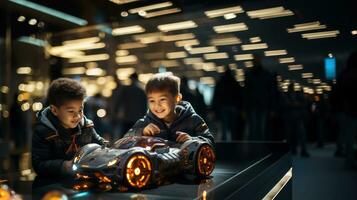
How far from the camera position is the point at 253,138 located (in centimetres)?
116

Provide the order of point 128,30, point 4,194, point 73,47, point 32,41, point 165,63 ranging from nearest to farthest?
1. point 4,194
2. point 165,63
3. point 128,30
4. point 73,47
5. point 32,41

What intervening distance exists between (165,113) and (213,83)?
137mm

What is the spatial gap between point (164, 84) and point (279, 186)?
0.36 metres

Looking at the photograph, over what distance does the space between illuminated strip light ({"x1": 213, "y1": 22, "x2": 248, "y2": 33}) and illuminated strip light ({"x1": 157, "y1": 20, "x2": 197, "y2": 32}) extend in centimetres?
7

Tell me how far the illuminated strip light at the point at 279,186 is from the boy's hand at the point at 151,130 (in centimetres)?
30

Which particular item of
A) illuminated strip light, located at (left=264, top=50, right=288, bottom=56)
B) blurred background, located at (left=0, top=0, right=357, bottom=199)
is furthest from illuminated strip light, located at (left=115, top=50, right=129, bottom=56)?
illuminated strip light, located at (left=264, top=50, right=288, bottom=56)

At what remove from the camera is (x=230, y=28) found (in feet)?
3.12

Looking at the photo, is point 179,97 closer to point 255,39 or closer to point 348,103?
point 255,39

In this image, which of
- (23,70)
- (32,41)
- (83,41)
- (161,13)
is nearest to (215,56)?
(161,13)

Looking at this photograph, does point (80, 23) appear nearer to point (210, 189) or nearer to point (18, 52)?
point (18, 52)

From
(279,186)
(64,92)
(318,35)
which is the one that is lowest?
(279,186)

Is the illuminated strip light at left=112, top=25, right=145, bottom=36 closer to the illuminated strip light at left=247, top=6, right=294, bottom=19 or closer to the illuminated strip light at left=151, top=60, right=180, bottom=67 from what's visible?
the illuminated strip light at left=151, top=60, right=180, bottom=67

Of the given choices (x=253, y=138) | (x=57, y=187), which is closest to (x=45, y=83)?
(x=57, y=187)

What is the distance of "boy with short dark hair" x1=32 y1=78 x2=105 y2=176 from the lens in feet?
3.15
